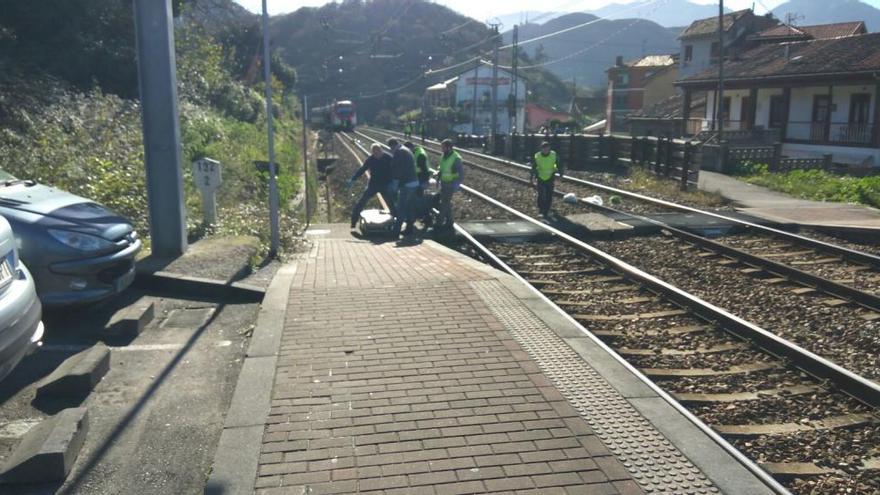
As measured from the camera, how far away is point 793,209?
16.5m

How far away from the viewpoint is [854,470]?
449 cm

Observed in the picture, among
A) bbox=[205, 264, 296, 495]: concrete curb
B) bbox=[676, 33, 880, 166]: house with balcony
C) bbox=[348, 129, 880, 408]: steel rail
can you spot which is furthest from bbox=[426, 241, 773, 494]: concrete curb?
bbox=[676, 33, 880, 166]: house with balcony

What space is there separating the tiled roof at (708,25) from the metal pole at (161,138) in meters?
50.4

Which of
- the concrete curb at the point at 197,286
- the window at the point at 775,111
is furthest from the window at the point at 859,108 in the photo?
the concrete curb at the point at 197,286

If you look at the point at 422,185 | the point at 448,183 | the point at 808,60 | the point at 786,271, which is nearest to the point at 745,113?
the point at 808,60

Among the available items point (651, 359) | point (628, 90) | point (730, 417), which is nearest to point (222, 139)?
point (651, 359)

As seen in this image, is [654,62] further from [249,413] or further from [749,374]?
[249,413]

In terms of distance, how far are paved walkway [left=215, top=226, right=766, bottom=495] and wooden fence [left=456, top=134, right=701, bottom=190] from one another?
581 inches

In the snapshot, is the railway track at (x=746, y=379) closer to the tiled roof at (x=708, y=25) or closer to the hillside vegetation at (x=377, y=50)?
→ the tiled roof at (x=708, y=25)

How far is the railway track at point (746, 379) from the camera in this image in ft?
15.3

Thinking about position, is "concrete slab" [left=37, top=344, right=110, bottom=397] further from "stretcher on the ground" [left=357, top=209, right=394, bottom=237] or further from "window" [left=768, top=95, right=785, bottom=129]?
"window" [left=768, top=95, right=785, bottom=129]

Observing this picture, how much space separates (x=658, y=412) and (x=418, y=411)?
5.13ft

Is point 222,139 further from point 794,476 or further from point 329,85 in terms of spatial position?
point 329,85

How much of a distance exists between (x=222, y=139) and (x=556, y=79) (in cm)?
12848
